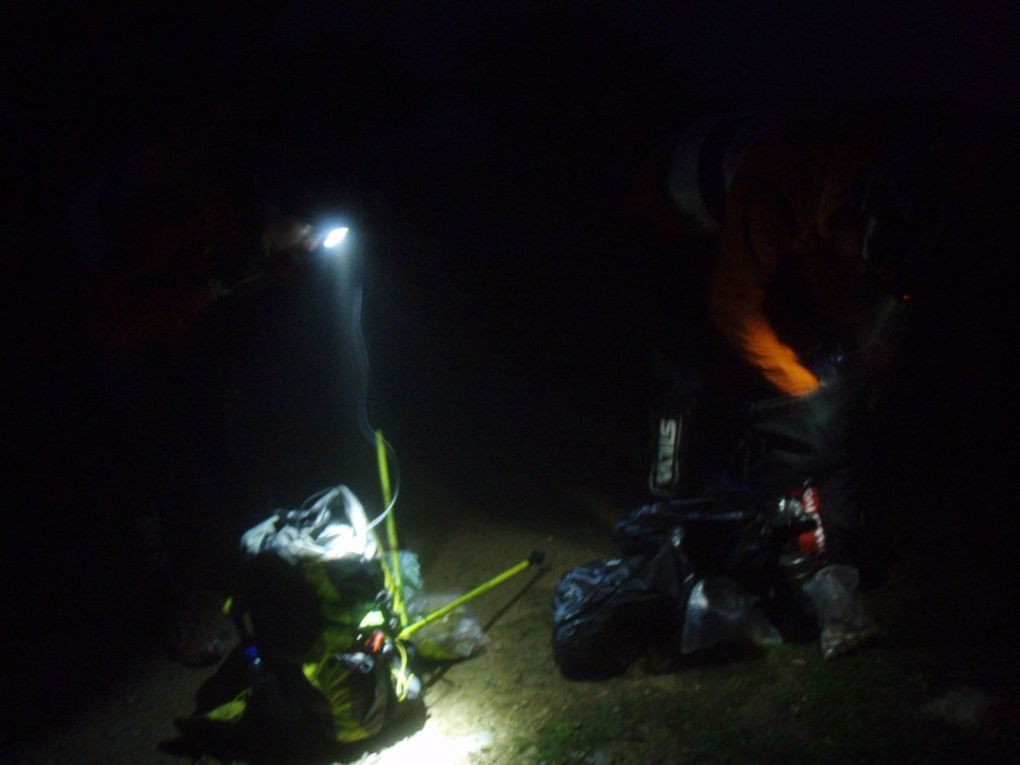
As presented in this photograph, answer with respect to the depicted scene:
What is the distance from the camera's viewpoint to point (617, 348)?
19.2 feet

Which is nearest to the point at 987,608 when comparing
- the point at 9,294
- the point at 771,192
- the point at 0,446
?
the point at 771,192

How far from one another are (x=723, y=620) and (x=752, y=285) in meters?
1.49

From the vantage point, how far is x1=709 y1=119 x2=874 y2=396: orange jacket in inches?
113

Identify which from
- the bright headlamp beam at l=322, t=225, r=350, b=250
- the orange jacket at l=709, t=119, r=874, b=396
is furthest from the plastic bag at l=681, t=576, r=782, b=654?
the bright headlamp beam at l=322, t=225, r=350, b=250

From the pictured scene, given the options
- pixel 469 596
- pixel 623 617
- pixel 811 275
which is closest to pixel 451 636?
pixel 469 596

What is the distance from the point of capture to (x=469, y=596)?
3.42 metres

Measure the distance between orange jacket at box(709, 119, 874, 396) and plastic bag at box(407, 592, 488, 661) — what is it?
6.27 ft

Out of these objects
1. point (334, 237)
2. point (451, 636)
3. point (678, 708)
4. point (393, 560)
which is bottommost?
point (678, 708)

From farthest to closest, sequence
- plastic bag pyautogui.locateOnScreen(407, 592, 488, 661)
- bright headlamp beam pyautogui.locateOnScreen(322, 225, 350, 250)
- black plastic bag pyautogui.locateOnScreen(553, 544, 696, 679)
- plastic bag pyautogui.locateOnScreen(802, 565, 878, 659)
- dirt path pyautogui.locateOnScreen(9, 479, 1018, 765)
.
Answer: plastic bag pyautogui.locateOnScreen(407, 592, 488, 661) → bright headlamp beam pyautogui.locateOnScreen(322, 225, 350, 250) → black plastic bag pyautogui.locateOnScreen(553, 544, 696, 679) → plastic bag pyautogui.locateOnScreen(802, 565, 878, 659) → dirt path pyautogui.locateOnScreen(9, 479, 1018, 765)

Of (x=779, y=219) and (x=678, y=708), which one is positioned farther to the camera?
(x=779, y=219)

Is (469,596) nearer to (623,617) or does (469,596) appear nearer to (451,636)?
(451,636)

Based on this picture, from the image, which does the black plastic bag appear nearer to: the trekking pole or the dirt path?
the dirt path

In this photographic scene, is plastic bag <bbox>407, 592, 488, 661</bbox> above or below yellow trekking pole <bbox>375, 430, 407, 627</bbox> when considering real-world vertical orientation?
below

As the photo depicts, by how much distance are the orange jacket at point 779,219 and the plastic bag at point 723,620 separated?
3.22 ft
